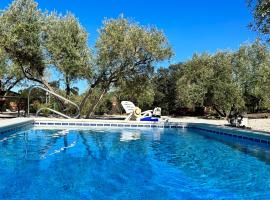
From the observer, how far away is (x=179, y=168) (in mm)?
10039

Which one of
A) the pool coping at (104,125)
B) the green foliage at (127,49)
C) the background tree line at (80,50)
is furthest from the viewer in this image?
the green foliage at (127,49)

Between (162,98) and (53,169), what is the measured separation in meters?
34.3

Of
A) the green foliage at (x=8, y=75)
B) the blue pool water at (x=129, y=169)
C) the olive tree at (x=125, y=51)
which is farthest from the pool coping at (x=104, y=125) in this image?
the green foliage at (x=8, y=75)

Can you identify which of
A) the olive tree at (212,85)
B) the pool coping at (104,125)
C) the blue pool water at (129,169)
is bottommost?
the blue pool water at (129,169)

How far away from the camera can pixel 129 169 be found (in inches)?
384

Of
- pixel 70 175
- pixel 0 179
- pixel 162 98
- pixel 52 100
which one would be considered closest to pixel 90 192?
pixel 70 175

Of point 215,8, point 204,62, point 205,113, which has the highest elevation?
point 215,8

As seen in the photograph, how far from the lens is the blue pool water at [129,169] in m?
7.30

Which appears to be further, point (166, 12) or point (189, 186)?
point (166, 12)

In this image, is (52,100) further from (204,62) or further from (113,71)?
(204,62)

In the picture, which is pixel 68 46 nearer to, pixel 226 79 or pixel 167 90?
pixel 226 79

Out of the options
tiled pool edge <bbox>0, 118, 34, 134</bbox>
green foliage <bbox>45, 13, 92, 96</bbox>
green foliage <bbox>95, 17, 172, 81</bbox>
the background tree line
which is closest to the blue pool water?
tiled pool edge <bbox>0, 118, 34, 134</bbox>

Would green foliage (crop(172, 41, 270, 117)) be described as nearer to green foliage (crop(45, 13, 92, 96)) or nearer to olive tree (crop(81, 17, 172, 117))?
olive tree (crop(81, 17, 172, 117))

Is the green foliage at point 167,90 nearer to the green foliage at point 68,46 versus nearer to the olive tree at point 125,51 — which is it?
the olive tree at point 125,51
